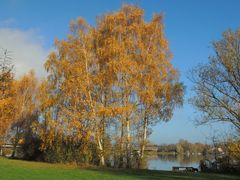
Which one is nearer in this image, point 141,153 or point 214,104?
point 214,104

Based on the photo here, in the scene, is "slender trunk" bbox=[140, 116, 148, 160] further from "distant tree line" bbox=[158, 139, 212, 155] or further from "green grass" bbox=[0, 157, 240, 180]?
"distant tree line" bbox=[158, 139, 212, 155]

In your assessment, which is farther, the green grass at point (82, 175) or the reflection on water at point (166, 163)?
the reflection on water at point (166, 163)

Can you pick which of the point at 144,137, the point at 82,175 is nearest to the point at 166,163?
the point at 144,137

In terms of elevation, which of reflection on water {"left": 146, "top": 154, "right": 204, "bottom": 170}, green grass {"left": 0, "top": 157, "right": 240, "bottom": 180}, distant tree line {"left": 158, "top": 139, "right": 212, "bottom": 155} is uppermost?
distant tree line {"left": 158, "top": 139, "right": 212, "bottom": 155}

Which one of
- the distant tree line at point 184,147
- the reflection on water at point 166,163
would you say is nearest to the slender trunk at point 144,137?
the reflection on water at point 166,163

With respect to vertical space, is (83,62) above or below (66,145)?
above

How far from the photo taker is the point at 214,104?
21.5 meters

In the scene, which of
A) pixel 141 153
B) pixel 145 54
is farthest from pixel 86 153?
pixel 145 54

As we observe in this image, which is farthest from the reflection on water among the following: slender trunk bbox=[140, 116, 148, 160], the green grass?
the green grass

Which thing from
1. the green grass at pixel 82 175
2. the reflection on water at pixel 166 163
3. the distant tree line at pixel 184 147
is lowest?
the green grass at pixel 82 175

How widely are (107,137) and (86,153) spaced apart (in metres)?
1.99

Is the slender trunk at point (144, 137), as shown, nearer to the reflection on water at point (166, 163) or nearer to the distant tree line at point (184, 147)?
the reflection on water at point (166, 163)

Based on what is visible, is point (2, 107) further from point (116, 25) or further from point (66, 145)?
point (116, 25)

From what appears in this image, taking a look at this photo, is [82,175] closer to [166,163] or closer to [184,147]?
[166,163]
